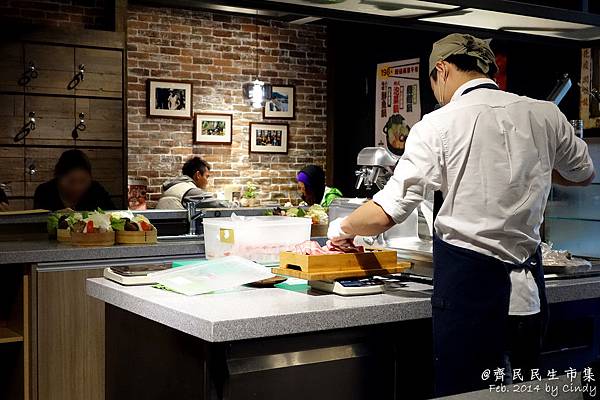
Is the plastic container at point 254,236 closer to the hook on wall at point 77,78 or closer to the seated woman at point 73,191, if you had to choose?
the seated woman at point 73,191

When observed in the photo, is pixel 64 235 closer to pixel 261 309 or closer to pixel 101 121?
pixel 261 309

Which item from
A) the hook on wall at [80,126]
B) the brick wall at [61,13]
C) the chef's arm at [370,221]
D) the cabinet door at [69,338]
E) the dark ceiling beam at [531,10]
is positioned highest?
the brick wall at [61,13]

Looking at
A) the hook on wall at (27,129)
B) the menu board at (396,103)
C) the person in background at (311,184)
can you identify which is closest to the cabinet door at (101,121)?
the hook on wall at (27,129)

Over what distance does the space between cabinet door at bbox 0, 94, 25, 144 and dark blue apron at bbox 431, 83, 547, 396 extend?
571 centimetres

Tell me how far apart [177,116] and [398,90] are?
2415 millimetres

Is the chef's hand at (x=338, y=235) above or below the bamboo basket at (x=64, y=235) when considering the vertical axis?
above

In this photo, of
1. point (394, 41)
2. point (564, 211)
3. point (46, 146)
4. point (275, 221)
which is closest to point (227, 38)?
point (394, 41)

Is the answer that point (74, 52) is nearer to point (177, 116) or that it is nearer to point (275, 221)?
point (177, 116)

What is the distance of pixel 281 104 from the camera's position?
9.95 m

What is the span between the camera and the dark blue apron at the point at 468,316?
2.59m

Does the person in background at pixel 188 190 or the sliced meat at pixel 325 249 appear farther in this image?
the person in background at pixel 188 190

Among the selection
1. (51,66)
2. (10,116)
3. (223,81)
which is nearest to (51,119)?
(10,116)

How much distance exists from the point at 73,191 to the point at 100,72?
171 centimetres

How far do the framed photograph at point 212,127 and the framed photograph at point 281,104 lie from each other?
0.54m
